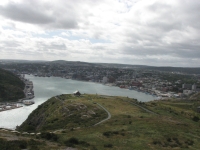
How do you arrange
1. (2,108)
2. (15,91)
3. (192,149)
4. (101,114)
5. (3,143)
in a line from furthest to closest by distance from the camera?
(15,91)
(2,108)
(101,114)
(192,149)
(3,143)

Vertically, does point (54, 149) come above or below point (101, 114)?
above

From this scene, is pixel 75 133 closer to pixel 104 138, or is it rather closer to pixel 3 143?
pixel 104 138

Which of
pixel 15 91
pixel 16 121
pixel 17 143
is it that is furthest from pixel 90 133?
pixel 15 91

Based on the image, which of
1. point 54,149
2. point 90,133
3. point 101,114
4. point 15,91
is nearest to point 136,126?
point 90,133

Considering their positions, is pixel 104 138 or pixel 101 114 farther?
pixel 101 114

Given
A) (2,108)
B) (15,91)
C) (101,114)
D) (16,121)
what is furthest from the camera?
(15,91)

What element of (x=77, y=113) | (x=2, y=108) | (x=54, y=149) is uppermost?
(x=54, y=149)

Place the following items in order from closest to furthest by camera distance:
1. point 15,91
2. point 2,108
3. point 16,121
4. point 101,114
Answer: point 101,114 → point 16,121 → point 2,108 → point 15,91

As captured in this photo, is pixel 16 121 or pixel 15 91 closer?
pixel 16 121

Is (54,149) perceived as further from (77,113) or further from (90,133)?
(77,113)
